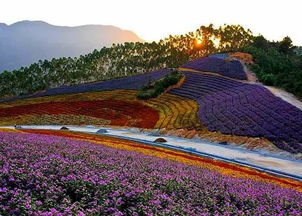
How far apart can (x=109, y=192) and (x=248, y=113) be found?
133 ft

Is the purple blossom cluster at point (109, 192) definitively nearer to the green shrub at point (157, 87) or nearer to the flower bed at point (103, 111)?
the flower bed at point (103, 111)

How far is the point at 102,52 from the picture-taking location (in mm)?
141625

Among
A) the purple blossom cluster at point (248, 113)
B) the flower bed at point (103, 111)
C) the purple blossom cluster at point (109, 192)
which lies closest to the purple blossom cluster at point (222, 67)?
the purple blossom cluster at point (248, 113)

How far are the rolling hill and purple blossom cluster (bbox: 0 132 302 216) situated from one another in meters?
23.4

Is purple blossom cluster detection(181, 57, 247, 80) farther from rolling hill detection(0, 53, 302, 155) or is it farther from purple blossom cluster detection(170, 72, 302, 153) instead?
purple blossom cluster detection(170, 72, 302, 153)

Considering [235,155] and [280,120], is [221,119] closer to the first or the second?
[280,120]

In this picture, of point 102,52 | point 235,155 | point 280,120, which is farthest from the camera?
point 102,52

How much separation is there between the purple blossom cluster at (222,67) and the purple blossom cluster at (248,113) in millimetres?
6464

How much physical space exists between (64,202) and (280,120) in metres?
36.3

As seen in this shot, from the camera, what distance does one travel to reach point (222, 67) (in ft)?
302

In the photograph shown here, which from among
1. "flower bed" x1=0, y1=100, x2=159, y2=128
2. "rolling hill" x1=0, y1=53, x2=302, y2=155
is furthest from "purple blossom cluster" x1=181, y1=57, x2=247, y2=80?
"flower bed" x1=0, y1=100, x2=159, y2=128

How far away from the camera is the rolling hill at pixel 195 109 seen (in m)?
41.0

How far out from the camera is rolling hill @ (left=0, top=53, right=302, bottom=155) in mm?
41034

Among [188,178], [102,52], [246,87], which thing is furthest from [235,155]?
[102,52]
